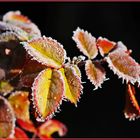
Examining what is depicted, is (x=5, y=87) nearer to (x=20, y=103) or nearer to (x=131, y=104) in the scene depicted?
(x=20, y=103)

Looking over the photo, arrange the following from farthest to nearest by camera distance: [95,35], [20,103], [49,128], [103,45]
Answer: [95,35] < [49,128] < [20,103] < [103,45]

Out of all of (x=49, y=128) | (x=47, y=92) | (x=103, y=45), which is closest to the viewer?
(x=47, y=92)

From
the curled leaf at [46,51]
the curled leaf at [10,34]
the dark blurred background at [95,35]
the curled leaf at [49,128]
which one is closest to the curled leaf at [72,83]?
the curled leaf at [46,51]

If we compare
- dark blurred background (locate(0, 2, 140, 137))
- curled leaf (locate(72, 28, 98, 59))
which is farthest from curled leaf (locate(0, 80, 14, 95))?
dark blurred background (locate(0, 2, 140, 137))

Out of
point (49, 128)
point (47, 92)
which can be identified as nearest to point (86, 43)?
point (47, 92)

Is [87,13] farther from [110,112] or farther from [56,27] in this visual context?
[110,112]

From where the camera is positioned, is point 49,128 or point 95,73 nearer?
point 95,73

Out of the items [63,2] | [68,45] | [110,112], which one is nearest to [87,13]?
[63,2]

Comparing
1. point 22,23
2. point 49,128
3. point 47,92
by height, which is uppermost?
point 22,23
